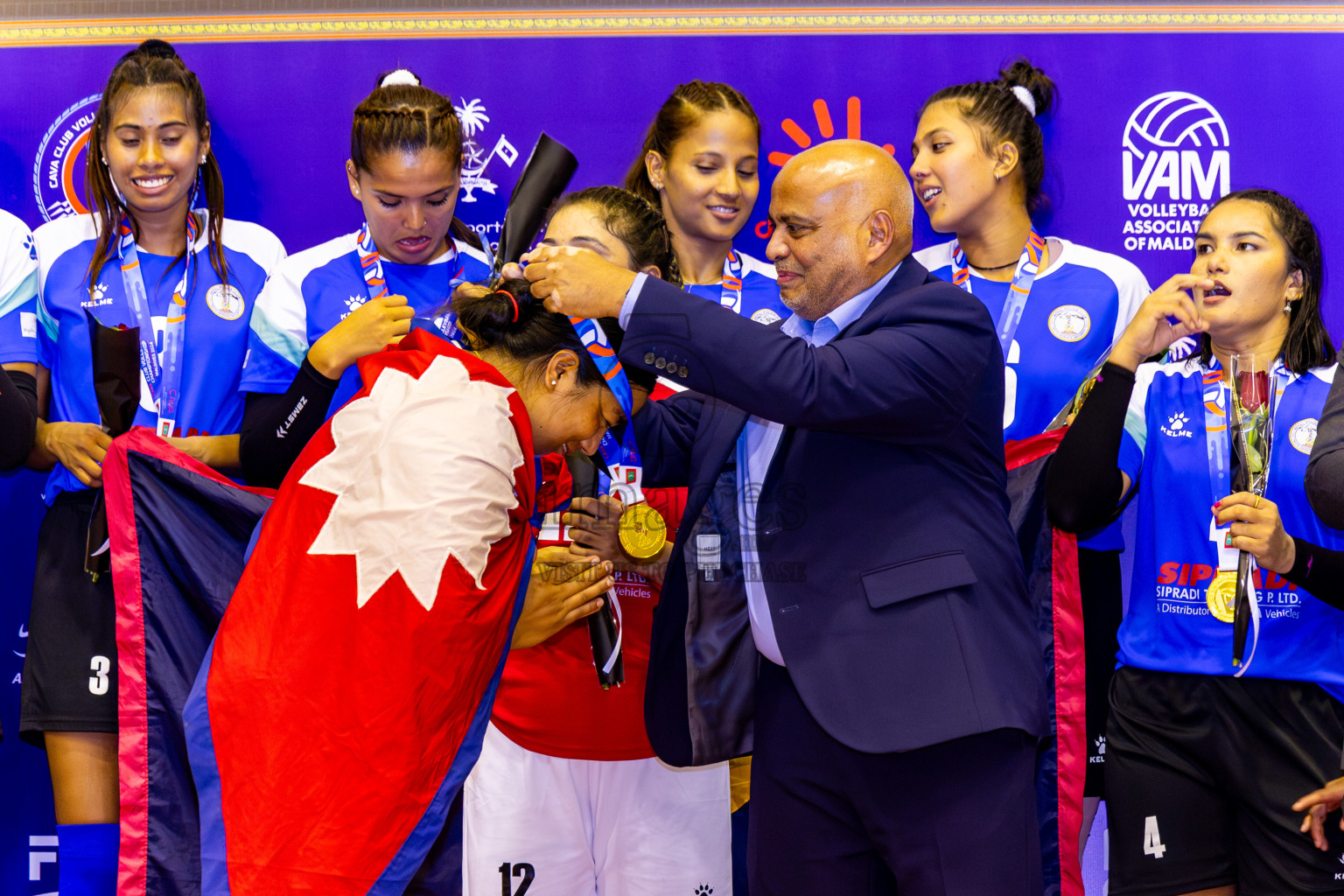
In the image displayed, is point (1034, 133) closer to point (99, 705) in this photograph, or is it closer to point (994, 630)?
point (994, 630)

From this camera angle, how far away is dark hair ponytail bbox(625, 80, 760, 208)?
12.2ft

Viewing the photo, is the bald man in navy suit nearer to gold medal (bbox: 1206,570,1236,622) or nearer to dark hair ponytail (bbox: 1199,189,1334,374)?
gold medal (bbox: 1206,570,1236,622)

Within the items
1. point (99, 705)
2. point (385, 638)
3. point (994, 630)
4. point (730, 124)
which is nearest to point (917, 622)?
point (994, 630)

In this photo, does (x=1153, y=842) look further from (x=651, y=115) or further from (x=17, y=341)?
(x=17, y=341)

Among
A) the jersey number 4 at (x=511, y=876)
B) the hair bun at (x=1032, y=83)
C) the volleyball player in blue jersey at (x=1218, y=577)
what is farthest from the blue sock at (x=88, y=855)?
the hair bun at (x=1032, y=83)

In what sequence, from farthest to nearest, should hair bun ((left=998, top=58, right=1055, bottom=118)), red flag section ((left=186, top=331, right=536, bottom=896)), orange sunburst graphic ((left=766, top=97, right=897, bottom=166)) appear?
1. orange sunburst graphic ((left=766, top=97, right=897, bottom=166))
2. hair bun ((left=998, top=58, right=1055, bottom=118))
3. red flag section ((left=186, top=331, right=536, bottom=896))

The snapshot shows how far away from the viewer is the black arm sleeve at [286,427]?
3160 millimetres

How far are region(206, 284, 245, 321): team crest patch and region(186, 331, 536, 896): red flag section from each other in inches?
67.3

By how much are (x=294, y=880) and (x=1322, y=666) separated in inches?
97.1

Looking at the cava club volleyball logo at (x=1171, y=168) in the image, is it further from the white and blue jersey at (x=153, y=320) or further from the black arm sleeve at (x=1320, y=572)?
the white and blue jersey at (x=153, y=320)

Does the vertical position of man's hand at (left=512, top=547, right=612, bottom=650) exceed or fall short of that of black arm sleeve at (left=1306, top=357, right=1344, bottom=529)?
it falls short

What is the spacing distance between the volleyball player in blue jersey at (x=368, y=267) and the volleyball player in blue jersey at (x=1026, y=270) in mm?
1461

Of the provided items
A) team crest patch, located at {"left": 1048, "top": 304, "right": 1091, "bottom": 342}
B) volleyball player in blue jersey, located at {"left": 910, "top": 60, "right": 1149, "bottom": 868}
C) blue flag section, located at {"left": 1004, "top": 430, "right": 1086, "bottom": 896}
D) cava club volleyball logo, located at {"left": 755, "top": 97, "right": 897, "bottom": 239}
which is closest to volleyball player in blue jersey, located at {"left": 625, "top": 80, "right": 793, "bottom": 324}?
cava club volleyball logo, located at {"left": 755, "top": 97, "right": 897, "bottom": 239}

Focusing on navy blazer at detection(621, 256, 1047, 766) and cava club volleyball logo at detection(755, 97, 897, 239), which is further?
cava club volleyball logo at detection(755, 97, 897, 239)
